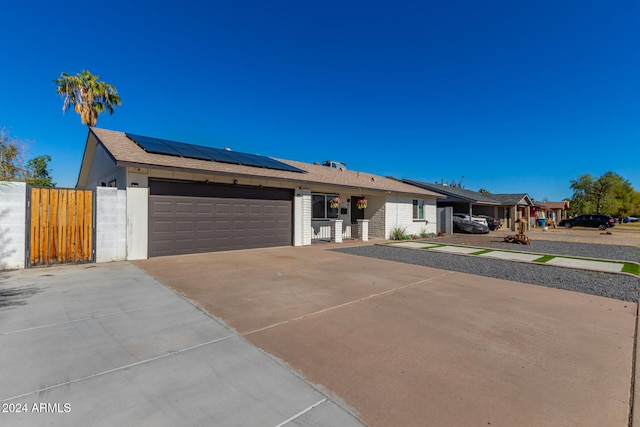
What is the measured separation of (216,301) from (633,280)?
9534mm

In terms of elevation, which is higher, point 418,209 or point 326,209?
point 418,209

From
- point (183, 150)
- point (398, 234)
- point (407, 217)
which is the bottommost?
point (398, 234)

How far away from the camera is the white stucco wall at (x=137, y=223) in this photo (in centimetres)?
858

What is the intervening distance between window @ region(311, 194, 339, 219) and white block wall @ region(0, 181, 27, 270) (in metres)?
10.3

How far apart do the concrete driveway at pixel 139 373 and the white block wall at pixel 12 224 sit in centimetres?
387

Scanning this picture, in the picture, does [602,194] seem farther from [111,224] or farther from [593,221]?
[111,224]

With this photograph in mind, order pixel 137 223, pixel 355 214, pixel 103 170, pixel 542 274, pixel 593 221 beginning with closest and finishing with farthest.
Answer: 1. pixel 542 274
2. pixel 137 223
3. pixel 103 170
4. pixel 355 214
5. pixel 593 221

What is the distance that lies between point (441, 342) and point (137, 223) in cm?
888

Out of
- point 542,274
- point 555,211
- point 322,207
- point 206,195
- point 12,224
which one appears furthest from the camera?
point 555,211

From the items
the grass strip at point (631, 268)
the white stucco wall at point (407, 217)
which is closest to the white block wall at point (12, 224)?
the white stucco wall at point (407, 217)

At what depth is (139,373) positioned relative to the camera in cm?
266

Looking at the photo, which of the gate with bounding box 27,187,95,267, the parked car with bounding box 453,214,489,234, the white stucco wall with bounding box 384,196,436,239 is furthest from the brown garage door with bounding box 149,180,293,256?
the parked car with bounding box 453,214,489,234

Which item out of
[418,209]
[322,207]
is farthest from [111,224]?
[418,209]

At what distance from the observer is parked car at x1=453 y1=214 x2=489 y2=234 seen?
2205 cm
